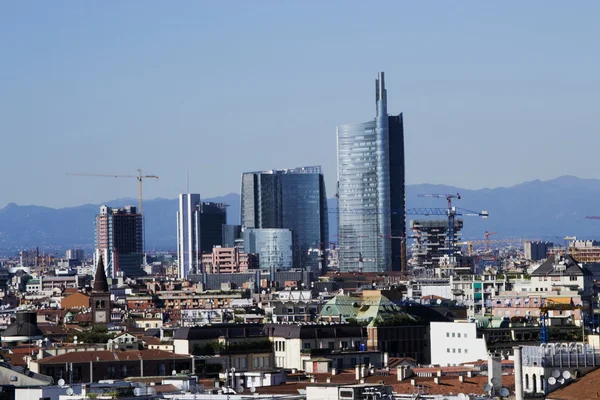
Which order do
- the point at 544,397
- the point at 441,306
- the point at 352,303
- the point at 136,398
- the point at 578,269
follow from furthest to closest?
the point at 578,269
the point at 441,306
the point at 352,303
the point at 136,398
the point at 544,397

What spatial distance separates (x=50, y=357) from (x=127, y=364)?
439 centimetres

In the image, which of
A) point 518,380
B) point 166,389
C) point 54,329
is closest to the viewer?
point 518,380

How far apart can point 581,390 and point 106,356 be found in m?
44.9

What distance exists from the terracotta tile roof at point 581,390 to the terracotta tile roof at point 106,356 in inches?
1648

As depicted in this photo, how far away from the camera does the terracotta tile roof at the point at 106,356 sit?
289ft

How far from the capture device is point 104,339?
119 meters

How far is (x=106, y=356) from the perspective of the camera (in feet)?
295

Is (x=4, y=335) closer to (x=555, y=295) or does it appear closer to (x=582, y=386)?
(x=555, y=295)

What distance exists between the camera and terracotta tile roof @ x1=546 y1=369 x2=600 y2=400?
4647 centimetres

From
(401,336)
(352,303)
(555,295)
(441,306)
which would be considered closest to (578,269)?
(555,295)

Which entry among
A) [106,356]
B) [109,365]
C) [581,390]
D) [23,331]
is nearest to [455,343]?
[106,356]

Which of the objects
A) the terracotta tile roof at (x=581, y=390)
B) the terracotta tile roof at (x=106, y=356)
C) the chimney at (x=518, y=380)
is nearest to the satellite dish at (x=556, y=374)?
the terracotta tile roof at (x=581, y=390)

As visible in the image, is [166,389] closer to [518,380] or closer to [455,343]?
[518,380]

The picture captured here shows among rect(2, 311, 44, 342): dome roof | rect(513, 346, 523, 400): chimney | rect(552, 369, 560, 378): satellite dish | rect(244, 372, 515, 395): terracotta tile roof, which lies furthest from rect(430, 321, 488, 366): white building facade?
rect(513, 346, 523, 400): chimney
